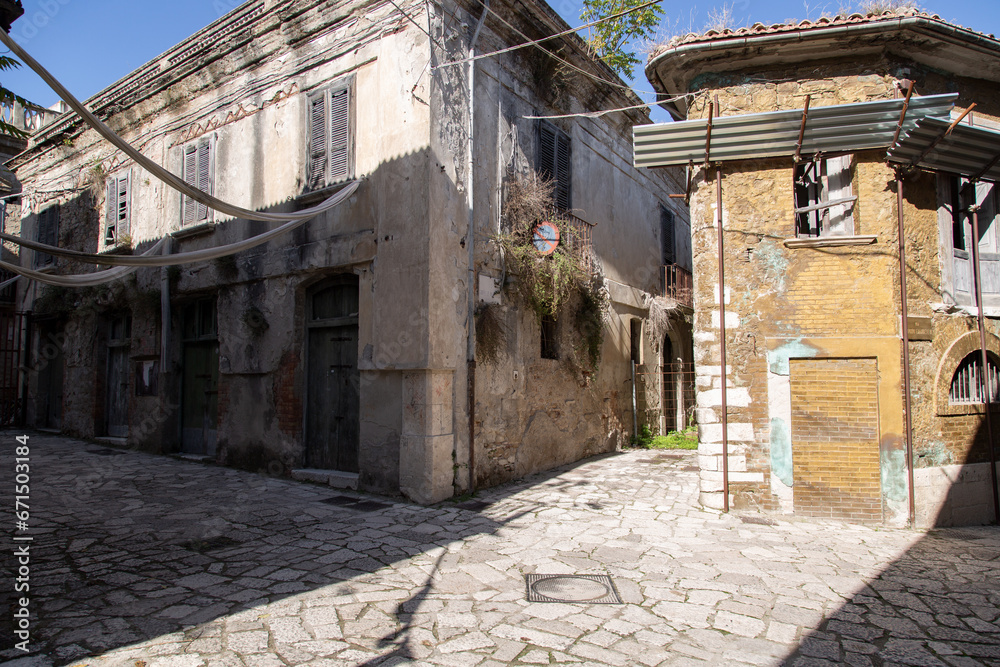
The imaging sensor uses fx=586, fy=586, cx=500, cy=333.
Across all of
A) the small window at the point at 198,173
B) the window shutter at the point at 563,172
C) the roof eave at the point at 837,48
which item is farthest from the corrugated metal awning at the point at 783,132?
the small window at the point at 198,173

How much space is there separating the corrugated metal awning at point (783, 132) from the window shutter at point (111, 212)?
10790mm

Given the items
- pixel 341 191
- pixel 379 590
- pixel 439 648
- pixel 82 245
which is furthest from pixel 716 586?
pixel 82 245

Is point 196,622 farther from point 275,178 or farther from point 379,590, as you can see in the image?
point 275,178

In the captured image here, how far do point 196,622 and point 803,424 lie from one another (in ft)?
20.1

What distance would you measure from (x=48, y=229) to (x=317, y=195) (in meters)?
9.95

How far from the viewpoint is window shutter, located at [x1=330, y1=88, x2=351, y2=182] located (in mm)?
8266

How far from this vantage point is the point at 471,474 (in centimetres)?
772

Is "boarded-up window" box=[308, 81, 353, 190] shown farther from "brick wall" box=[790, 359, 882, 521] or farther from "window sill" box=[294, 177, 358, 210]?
"brick wall" box=[790, 359, 882, 521]

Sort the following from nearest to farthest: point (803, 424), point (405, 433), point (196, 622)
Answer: point (196, 622) → point (803, 424) → point (405, 433)

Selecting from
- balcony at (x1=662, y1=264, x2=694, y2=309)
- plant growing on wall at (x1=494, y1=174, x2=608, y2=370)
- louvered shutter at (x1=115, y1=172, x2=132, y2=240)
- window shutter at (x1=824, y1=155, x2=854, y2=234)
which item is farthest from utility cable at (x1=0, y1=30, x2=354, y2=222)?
balcony at (x1=662, y1=264, x2=694, y2=309)

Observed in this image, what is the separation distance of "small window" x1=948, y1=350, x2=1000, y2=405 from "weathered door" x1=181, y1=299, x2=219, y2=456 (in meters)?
10.7

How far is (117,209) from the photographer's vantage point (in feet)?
39.5

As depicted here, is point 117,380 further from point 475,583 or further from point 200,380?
point 475,583

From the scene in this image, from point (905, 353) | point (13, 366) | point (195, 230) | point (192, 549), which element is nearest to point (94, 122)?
point (192, 549)
